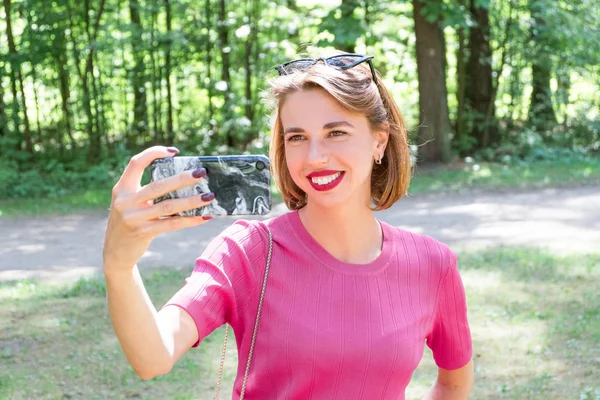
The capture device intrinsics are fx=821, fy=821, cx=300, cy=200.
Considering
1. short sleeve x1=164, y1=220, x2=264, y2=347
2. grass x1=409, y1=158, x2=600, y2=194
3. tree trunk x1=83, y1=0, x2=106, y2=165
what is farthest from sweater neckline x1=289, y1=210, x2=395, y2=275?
tree trunk x1=83, y1=0, x2=106, y2=165

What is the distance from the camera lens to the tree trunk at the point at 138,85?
13.9 metres


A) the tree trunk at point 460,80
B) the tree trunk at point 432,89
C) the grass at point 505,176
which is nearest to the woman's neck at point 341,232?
the grass at point 505,176

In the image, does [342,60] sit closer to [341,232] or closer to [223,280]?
[341,232]

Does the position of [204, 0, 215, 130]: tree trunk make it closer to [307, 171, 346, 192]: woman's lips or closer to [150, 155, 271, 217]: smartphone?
[307, 171, 346, 192]: woman's lips

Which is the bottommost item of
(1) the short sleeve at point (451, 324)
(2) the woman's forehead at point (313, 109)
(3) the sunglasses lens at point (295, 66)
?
(1) the short sleeve at point (451, 324)

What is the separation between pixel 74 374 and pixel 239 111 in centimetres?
1016

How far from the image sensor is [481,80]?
15.3 metres

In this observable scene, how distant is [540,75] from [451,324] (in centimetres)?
1426

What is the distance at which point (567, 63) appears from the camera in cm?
1520

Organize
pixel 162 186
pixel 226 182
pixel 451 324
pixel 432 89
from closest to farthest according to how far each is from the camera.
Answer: pixel 162 186 → pixel 226 182 → pixel 451 324 → pixel 432 89

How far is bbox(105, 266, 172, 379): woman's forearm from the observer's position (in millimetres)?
1566

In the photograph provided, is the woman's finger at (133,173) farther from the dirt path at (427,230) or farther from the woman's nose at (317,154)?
the dirt path at (427,230)

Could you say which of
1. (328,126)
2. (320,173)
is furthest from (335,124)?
(320,173)

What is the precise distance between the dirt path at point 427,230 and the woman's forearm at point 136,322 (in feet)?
17.0
